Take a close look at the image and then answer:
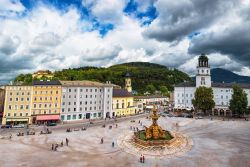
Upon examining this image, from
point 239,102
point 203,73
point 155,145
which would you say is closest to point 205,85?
point 203,73

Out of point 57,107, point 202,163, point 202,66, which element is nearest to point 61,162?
point 202,163

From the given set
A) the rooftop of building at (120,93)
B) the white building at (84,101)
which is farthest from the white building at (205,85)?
the white building at (84,101)

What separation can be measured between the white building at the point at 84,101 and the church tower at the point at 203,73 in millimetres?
35746

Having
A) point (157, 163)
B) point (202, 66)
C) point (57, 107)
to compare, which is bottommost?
point (157, 163)

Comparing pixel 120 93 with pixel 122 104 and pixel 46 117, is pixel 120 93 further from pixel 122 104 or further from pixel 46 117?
pixel 46 117

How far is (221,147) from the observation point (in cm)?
3516

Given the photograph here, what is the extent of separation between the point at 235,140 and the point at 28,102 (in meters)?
52.0

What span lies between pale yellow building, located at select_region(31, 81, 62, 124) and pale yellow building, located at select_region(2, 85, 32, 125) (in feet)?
5.05

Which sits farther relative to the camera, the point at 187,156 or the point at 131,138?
the point at 131,138

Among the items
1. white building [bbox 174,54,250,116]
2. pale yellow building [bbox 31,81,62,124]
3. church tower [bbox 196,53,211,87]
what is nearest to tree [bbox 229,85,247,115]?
white building [bbox 174,54,250,116]

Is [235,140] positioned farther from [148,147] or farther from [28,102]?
[28,102]

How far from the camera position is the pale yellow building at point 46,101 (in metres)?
58.2

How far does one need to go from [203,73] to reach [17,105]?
66.3 metres

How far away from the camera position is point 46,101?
59625 mm
